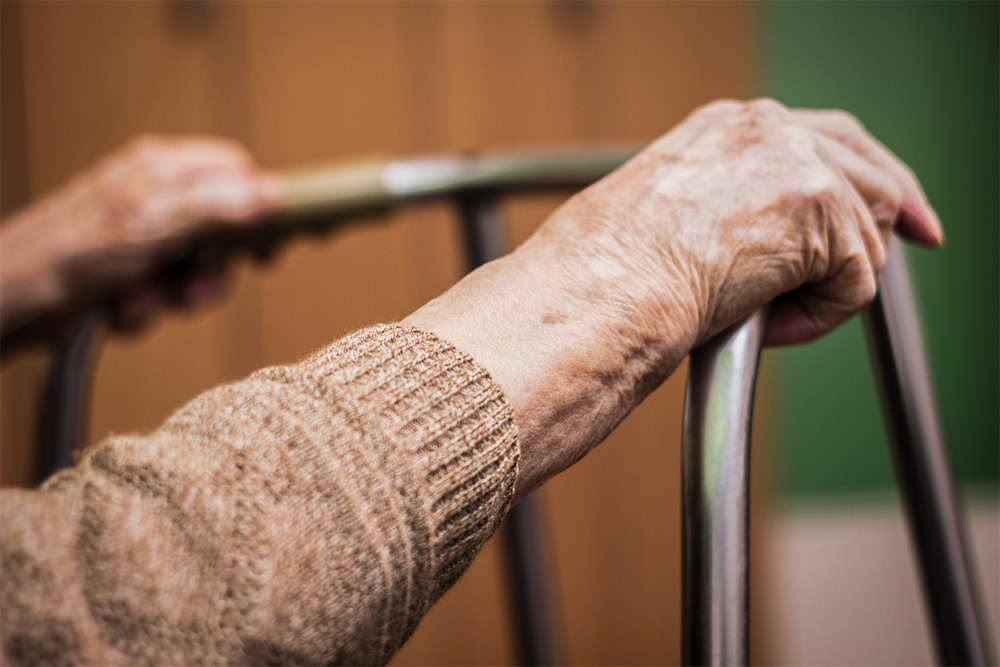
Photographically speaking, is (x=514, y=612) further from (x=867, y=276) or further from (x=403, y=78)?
(x=403, y=78)

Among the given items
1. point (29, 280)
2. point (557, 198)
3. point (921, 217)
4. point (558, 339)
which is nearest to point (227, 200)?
point (29, 280)

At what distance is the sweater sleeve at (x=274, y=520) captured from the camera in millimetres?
274

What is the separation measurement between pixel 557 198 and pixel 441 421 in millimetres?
1590

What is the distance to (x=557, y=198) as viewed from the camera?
1867 mm

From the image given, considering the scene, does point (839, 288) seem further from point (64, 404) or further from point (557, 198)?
point (557, 198)

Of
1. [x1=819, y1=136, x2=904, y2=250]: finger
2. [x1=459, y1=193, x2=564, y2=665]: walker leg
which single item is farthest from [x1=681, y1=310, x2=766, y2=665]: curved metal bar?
[x1=459, y1=193, x2=564, y2=665]: walker leg

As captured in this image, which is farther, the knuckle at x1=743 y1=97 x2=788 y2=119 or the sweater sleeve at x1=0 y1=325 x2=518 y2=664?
the knuckle at x1=743 y1=97 x2=788 y2=119

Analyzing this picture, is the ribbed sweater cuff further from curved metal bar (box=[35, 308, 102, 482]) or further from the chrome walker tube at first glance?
curved metal bar (box=[35, 308, 102, 482])

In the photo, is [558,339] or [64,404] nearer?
[558,339]

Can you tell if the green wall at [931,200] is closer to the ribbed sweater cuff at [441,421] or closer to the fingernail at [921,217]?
the fingernail at [921,217]

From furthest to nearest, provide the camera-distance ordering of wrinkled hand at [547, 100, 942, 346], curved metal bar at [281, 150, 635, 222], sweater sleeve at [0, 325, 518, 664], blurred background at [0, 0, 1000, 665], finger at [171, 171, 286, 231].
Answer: blurred background at [0, 0, 1000, 665]
finger at [171, 171, 286, 231]
curved metal bar at [281, 150, 635, 222]
wrinkled hand at [547, 100, 942, 346]
sweater sleeve at [0, 325, 518, 664]

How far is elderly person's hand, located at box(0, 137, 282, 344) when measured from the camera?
727 mm

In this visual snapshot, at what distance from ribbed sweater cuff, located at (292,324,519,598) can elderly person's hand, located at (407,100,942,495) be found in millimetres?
14

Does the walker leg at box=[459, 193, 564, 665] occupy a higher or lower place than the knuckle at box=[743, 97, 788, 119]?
lower
